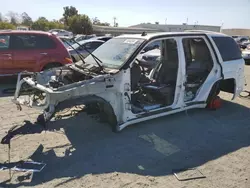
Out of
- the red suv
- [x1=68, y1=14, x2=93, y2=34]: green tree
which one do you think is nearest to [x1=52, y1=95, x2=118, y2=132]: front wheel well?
the red suv

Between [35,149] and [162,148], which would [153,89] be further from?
[35,149]

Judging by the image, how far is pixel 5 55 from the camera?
817 centimetres

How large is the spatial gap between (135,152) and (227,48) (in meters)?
3.75

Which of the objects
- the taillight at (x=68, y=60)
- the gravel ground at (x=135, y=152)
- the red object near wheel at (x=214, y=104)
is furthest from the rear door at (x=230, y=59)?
the taillight at (x=68, y=60)

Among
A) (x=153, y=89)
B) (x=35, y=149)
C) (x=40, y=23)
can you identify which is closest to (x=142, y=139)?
Answer: (x=153, y=89)

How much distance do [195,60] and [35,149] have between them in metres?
4.23

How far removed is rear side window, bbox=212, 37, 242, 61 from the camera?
20.2ft

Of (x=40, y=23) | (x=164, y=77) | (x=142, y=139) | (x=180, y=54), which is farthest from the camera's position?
(x=40, y=23)

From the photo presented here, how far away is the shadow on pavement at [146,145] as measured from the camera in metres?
3.74

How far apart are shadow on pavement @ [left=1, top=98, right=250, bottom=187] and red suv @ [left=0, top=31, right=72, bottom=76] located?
11.9ft

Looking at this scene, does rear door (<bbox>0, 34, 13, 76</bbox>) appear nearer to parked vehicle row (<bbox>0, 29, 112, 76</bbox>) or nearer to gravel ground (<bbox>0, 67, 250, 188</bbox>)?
parked vehicle row (<bbox>0, 29, 112, 76</bbox>)

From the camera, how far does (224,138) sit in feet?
15.9

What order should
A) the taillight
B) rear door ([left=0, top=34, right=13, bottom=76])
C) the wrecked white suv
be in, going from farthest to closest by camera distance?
the taillight
rear door ([left=0, top=34, right=13, bottom=76])
the wrecked white suv

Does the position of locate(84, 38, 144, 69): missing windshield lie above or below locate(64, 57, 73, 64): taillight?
above
